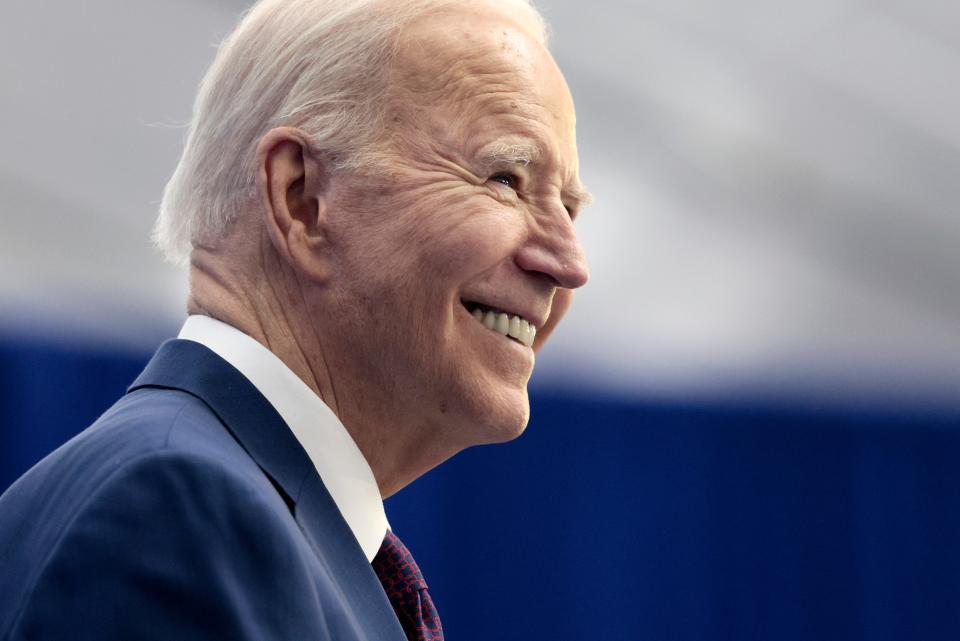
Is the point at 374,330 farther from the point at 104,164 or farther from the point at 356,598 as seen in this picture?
the point at 104,164

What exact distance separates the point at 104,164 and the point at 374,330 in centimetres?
129

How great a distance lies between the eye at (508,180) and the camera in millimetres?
988

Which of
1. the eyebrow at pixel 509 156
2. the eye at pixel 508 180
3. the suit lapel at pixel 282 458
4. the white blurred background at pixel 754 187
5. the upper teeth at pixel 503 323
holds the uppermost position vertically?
the white blurred background at pixel 754 187

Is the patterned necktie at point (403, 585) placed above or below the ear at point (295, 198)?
below

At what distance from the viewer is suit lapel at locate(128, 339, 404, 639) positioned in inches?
32.2

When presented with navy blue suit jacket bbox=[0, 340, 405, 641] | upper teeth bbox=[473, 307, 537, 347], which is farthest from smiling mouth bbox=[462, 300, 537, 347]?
navy blue suit jacket bbox=[0, 340, 405, 641]

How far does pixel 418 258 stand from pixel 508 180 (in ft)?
0.40

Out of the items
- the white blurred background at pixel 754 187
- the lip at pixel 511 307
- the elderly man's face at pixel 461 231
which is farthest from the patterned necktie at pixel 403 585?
the white blurred background at pixel 754 187

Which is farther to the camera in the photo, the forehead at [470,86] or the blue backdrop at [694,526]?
the blue backdrop at [694,526]

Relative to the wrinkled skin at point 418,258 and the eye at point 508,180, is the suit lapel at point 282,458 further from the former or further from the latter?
the eye at point 508,180

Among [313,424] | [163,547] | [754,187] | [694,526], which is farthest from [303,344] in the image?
[754,187]

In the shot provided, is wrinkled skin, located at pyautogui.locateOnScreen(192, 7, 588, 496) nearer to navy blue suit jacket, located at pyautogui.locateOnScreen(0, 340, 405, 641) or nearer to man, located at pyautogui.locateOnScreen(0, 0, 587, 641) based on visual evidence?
man, located at pyautogui.locateOnScreen(0, 0, 587, 641)

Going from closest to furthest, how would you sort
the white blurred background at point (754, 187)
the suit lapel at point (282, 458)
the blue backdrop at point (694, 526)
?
the suit lapel at point (282, 458), the blue backdrop at point (694, 526), the white blurred background at point (754, 187)

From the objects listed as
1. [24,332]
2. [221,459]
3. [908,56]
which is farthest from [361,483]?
[908,56]
